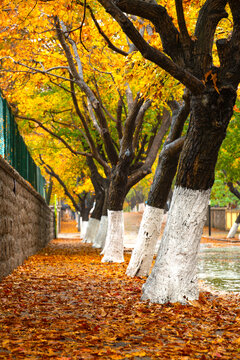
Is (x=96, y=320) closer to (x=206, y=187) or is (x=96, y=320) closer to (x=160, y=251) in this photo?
(x=160, y=251)

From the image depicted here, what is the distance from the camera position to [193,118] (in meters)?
7.14

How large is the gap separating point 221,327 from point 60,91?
52.0ft

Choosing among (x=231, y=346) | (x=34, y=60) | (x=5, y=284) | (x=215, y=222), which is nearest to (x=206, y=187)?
(x=231, y=346)

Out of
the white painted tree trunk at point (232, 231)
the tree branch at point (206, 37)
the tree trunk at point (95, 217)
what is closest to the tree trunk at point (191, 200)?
the tree branch at point (206, 37)

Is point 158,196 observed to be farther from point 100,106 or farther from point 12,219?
point 100,106

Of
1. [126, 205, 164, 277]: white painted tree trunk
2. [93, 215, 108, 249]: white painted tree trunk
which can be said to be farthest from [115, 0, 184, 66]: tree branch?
[93, 215, 108, 249]: white painted tree trunk

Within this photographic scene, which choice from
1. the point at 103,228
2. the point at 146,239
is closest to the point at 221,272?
the point at 146,239

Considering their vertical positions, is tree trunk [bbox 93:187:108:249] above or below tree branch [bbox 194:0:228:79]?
below

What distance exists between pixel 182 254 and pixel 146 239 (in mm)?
3057

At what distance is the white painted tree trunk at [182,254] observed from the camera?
723 centimetres

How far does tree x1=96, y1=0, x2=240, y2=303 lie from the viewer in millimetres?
6949

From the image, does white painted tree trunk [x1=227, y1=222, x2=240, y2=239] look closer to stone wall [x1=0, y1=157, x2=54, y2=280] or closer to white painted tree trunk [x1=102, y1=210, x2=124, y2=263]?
white painted tree trunk [x1=102, y1=210, x2=124, y2=263]

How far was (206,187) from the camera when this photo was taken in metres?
7.30

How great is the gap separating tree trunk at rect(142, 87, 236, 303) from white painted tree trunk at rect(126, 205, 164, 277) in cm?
267
